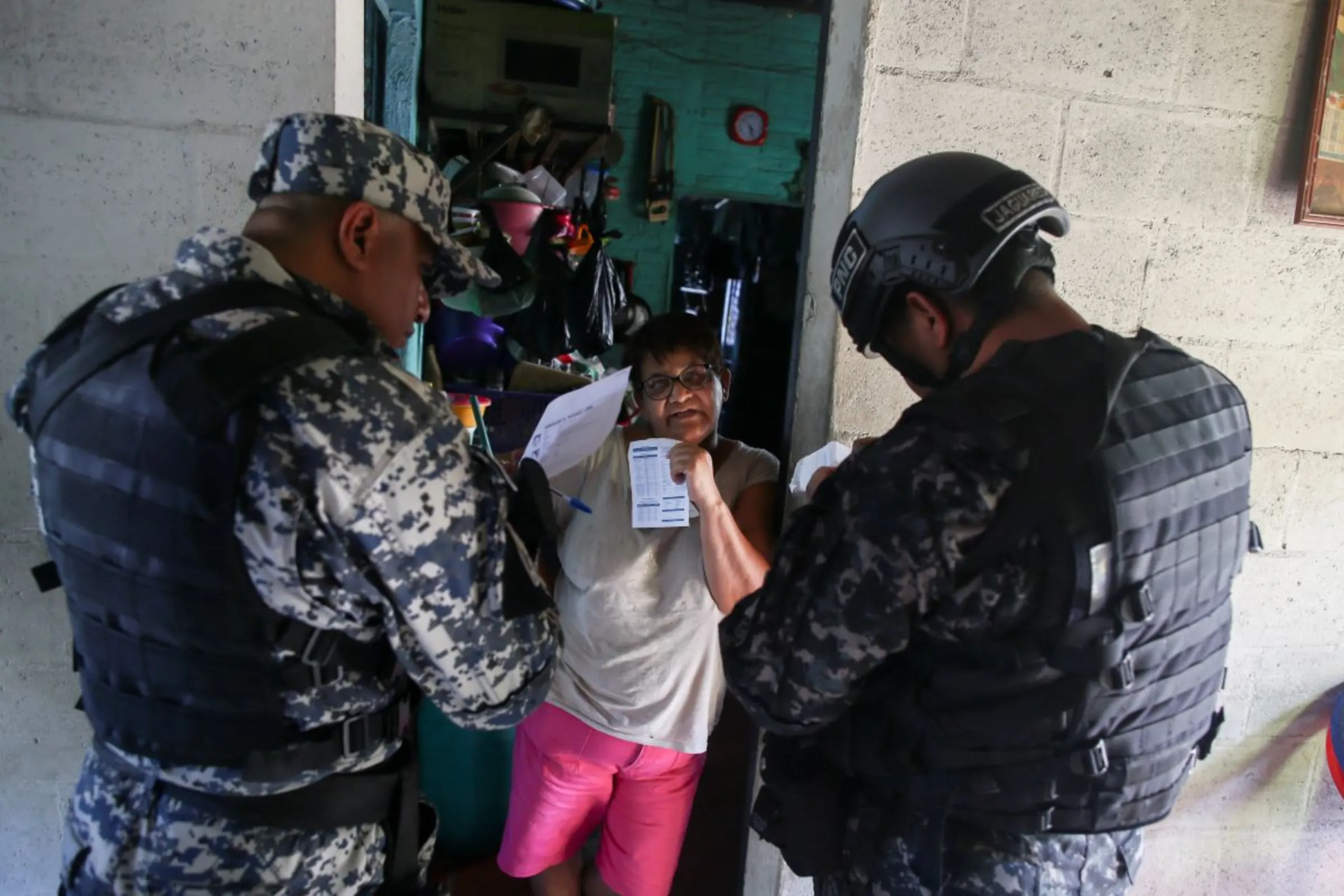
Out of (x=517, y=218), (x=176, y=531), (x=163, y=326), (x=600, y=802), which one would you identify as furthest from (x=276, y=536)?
(x=517, y=218)

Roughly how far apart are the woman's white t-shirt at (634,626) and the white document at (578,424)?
162mm

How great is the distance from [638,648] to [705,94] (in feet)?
13.5

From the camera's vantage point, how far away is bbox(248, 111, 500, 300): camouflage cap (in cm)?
→ 98

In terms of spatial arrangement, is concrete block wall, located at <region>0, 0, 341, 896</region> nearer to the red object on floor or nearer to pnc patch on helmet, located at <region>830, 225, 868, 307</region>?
pnc patch on helmet, located at <region>830, 225, 868, 307</region>

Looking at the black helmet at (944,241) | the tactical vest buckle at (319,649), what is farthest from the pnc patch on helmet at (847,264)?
the tactical vest buckle at (319,649)

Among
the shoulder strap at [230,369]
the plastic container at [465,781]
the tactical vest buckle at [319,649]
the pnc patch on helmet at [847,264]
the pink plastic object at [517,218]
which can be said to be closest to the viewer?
the shoulder strap at [230,369]

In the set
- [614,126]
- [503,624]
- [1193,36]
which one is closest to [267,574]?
[503,624]

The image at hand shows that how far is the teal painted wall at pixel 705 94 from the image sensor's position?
477cm

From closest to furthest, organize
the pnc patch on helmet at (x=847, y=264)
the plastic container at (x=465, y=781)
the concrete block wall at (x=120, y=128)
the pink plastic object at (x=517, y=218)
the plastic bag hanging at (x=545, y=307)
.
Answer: the pnc patch on helmet at (x=847, y=264) → the concrete block wall at (x=120, y=128) → the plastic container at (x=465, y=781) → the pink plastic object at (x=517, y=218) → the plastic bag hanging at (x=545, y=307)

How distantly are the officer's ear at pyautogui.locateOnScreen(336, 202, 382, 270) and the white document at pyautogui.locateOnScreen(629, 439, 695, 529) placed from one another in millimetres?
658

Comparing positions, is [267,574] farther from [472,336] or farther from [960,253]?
[472,336]

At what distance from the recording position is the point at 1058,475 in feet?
2.97

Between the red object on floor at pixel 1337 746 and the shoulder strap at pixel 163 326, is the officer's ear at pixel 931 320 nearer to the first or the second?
the shoulder strap at pixel 163 326

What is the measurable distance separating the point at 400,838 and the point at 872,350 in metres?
0.95
